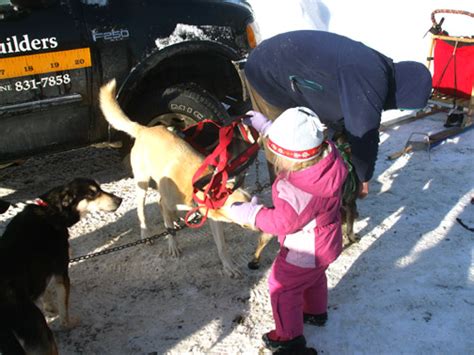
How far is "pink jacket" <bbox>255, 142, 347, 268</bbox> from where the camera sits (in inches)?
Result: 84.7

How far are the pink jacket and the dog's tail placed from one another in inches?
67.3

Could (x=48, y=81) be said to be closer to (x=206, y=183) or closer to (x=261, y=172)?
(x=206, y=183)

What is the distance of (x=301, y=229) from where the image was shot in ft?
7.68

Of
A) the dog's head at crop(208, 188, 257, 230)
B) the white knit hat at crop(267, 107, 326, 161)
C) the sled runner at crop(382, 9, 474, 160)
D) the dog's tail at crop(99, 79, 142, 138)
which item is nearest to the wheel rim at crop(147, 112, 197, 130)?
the dog's tail at crop(99, 79, 142, 138)

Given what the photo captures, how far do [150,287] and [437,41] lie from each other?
5260mm

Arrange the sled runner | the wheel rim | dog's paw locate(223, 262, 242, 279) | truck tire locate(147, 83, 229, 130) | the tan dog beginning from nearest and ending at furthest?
the tan dog, dog's paw locate(223, 262, 242, 279), truck tire locate(147, 83, 229, 130), the wheel rim, the sled runner

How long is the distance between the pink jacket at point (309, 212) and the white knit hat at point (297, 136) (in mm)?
84

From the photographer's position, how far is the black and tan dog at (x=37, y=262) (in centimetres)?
214

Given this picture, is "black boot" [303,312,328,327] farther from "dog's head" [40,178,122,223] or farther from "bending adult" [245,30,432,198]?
"dog's head" [40,178,122,223]

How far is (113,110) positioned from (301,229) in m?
1.89

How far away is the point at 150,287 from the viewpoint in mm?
3234

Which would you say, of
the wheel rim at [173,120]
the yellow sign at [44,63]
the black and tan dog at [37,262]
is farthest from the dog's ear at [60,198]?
the wheel rim at [173,120]

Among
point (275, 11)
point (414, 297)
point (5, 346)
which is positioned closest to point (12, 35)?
point (5, 346)

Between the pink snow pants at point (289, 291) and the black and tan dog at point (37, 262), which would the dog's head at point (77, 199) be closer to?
the black and tan dog at point (37, 262)
